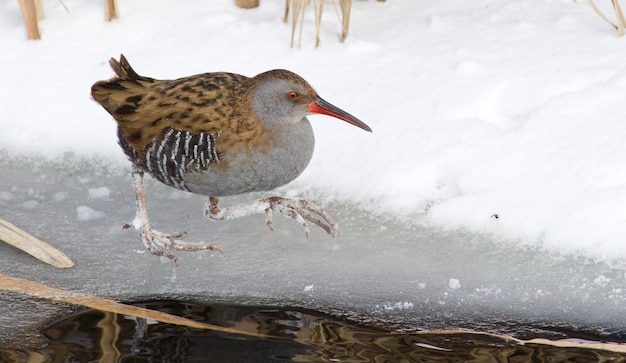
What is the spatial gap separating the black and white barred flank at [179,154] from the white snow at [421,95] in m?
0.45

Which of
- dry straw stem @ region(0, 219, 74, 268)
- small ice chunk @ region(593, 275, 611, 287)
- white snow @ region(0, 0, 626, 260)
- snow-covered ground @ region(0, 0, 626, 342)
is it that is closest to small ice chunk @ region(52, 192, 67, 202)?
snow-covered ground @ region(0, 0, 626, 342)

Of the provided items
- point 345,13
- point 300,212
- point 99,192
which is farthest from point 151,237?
point 345,13

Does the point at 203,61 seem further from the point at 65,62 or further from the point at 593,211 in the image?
the point at 593,211

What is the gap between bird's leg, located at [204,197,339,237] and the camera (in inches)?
138

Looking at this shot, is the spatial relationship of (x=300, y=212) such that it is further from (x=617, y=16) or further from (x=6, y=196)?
(x=617, y=16)

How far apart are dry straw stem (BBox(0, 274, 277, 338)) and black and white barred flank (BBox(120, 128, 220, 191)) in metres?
0.51

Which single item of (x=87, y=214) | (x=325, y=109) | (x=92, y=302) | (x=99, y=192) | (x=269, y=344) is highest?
(x=325, y=109)

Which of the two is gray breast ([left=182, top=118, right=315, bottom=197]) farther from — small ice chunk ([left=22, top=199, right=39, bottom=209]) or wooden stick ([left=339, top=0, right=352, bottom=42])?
wooden stick ([left=339, top=0, right=352, bottom=42])

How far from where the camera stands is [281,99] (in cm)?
338

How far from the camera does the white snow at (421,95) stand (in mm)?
3609

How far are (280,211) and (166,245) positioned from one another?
17.1 inches

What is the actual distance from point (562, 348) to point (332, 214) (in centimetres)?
106

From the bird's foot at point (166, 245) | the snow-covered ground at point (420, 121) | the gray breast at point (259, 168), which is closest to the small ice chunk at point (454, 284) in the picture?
the snow-covered ground at point (420, 121)

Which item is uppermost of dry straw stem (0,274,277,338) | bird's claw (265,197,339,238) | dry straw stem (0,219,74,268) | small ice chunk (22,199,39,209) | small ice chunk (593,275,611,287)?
small ice chunk (22,199,39,209)
